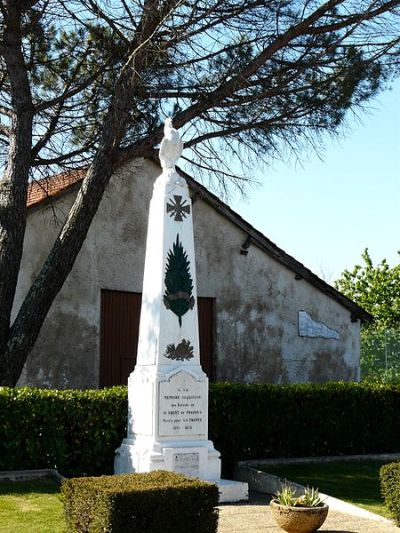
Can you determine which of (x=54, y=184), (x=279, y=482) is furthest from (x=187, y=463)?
(x=54, y=184)

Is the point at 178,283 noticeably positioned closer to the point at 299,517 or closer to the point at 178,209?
the point at 178,209

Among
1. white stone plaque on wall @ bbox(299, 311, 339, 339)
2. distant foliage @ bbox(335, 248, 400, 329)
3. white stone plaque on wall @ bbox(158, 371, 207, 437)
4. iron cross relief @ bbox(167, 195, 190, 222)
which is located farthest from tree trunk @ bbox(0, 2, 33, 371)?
distant foliage @ bbox(335, 248, 400, 329)

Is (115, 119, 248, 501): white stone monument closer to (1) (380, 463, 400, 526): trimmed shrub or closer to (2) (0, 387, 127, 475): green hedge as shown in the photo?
(2) (0, 387, 127, 475): green hedge

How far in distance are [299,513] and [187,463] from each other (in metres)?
2.48

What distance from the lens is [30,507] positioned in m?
9.35

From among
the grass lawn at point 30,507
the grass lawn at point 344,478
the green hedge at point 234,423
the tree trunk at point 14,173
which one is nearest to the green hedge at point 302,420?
the green hedge at point 234,423

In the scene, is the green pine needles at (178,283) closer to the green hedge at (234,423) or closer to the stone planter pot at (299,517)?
the green hedge at (234,423)

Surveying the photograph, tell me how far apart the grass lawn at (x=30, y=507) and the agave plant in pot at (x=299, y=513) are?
2.23m

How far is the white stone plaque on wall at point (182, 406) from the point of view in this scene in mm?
10703

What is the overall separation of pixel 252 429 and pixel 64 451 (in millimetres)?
3161

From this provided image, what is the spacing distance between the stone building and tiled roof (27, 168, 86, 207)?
1.6 inches

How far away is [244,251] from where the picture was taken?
17969 mm

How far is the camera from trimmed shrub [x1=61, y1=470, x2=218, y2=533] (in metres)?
7.24

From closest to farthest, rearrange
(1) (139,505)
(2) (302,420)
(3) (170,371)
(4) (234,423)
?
(1) (139,505) → (3) (170,371) → (4) (234,423) → (2) (302,420)
